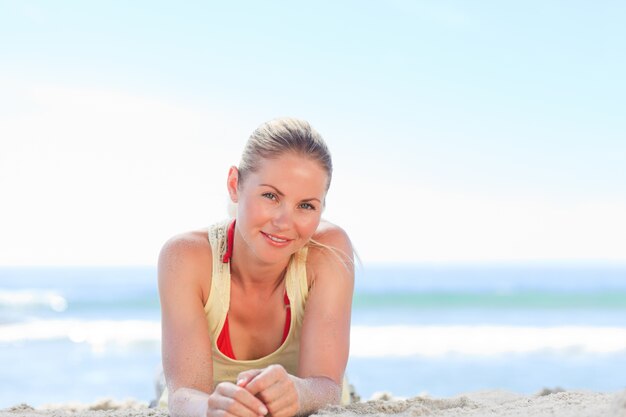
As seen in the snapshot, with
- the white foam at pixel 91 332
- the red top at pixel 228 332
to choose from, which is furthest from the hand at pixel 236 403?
the white foam at pixel 91 332

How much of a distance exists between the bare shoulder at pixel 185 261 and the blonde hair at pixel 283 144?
423 millimetres

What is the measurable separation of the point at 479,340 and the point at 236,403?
1389 centimetres

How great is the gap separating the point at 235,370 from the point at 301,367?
516 mm

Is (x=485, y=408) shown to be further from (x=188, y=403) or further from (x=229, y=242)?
(x=229, y=242)

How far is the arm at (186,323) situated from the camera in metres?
2.95

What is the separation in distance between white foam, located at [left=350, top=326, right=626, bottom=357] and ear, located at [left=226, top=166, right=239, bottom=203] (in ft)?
32.1

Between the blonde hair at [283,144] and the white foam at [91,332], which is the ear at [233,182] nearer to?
the blonde hair at [283,144]

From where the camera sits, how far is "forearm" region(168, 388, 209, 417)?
271cm

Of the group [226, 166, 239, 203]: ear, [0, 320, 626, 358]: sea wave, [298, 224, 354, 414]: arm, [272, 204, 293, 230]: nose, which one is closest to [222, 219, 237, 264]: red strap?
[226, 166, 239, 203]: ear

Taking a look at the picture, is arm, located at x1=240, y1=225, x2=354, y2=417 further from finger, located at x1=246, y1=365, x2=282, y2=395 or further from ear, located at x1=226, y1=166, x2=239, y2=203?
ear, located at x1=226, y1=166, x2=239, y2=203

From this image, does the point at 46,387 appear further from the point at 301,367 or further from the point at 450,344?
the point at 450,344

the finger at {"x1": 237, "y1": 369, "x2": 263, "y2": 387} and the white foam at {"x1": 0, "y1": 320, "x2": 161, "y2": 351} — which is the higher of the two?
the finger at {"x1": 237, "y1": 369, "x2": 263, "y2": 387}

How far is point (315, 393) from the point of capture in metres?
2.89

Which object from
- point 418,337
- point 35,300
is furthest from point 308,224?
point 35,300
